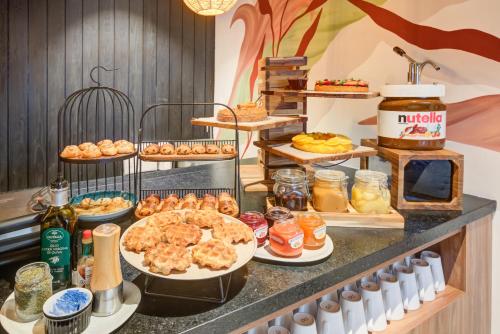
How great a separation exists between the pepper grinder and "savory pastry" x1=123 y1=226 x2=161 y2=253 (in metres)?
0.09

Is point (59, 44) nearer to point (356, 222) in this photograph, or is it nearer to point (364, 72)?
point (364, 72)

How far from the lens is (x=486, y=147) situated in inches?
56.6

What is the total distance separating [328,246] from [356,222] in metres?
0.23

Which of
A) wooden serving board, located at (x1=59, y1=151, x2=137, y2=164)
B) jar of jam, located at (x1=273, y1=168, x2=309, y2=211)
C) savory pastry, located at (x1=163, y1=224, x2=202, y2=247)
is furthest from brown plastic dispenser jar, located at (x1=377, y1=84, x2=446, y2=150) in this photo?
wooden serving board, located at (x1=59, y1=151, x2=137, y2=164)

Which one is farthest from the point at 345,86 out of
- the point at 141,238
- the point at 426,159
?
the point at 141,238

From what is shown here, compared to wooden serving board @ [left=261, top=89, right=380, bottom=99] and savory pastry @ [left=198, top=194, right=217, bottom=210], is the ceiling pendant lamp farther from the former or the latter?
savory pastry @ [left=198, top=194, right=217, bottom=210]

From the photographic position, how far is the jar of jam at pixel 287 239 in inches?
38.2

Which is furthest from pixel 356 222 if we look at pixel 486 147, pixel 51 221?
pixel 51 221

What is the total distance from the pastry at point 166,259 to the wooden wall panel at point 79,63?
229cm

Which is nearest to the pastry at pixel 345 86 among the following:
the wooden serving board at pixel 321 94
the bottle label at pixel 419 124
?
the wooden serving board at pixel 321 94

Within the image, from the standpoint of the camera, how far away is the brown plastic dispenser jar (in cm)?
134

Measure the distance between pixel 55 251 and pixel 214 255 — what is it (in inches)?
14.9

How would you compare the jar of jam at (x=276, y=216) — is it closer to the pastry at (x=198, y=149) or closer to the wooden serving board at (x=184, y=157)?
the wooden serving board at (x=184, y=157)

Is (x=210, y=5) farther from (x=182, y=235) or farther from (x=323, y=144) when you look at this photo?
(x=182, y=235)
